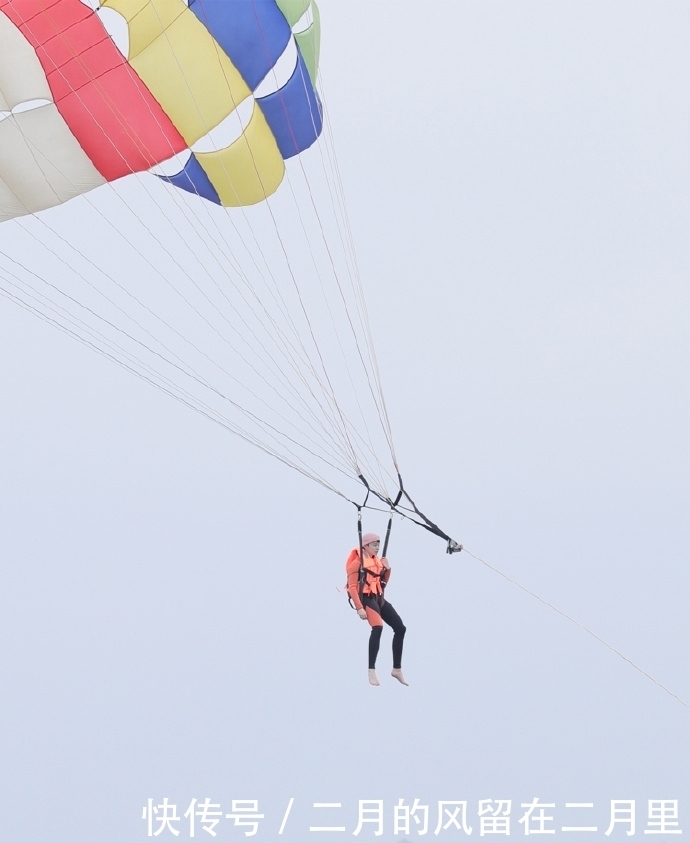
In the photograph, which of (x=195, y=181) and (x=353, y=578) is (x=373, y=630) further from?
(x=195, y=181)

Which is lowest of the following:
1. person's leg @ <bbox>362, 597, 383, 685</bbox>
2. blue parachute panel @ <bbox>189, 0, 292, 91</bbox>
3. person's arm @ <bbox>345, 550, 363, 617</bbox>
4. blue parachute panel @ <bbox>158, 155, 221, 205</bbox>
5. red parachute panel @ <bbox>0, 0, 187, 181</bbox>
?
person's leg @ <bbox>362, 597, 383, 685</bbox>

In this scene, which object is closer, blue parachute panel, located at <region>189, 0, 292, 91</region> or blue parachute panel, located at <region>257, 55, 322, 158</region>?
blue parachute panel, located at <region>189, 0, 292, 91</region>

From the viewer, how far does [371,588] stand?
12.1 metres

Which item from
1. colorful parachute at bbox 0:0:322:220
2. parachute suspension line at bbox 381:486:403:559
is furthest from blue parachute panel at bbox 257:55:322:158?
parachute suspension line at bbox 381:486:403:559

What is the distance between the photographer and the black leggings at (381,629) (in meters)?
12.2

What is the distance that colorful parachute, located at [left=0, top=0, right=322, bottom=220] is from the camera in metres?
13.0

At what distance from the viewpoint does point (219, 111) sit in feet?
43.7

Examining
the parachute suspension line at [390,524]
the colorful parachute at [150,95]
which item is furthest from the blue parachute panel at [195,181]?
the parachute suspension line at [390,524]

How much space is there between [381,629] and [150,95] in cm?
500

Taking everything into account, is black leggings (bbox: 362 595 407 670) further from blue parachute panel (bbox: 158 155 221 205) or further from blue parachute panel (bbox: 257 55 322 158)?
blue parachute panel (bbox: 257 55 322 158)

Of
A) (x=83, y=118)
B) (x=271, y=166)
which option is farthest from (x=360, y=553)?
(x=83, y=118)

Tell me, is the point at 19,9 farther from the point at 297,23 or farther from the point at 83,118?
the point at 297,23

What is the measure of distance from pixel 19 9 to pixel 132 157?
1.56m

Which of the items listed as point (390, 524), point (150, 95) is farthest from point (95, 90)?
point (390, 524)
